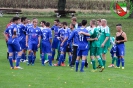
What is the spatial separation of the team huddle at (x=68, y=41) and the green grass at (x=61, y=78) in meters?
0.70

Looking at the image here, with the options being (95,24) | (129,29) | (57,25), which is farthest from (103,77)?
(129,29)

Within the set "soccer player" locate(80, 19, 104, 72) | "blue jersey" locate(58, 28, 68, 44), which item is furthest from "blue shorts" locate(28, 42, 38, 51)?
"soccer player" locate(80, 19, 104, 72)

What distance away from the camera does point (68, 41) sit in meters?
21.6

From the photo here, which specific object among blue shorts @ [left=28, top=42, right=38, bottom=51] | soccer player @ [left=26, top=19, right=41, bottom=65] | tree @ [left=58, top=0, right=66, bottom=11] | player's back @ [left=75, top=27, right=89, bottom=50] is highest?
player's back @ [left=75, top=27, right=89, bottom=50]

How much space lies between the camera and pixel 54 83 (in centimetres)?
1611

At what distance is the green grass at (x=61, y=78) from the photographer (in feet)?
51.7

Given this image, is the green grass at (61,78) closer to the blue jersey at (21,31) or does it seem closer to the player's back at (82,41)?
the player's back at (82,41)

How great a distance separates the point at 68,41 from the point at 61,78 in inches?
176

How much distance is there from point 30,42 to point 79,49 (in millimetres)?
3365

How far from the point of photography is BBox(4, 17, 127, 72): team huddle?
64.0ft

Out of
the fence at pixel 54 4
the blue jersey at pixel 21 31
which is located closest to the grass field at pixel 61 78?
the blue jersey at pixel 21 31

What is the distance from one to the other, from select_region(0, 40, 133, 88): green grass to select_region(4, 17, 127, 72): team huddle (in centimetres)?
70

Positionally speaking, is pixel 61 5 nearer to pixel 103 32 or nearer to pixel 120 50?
pixel 120 50

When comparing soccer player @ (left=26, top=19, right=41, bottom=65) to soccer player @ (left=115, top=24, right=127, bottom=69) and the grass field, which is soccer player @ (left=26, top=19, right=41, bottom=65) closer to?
the grass field
